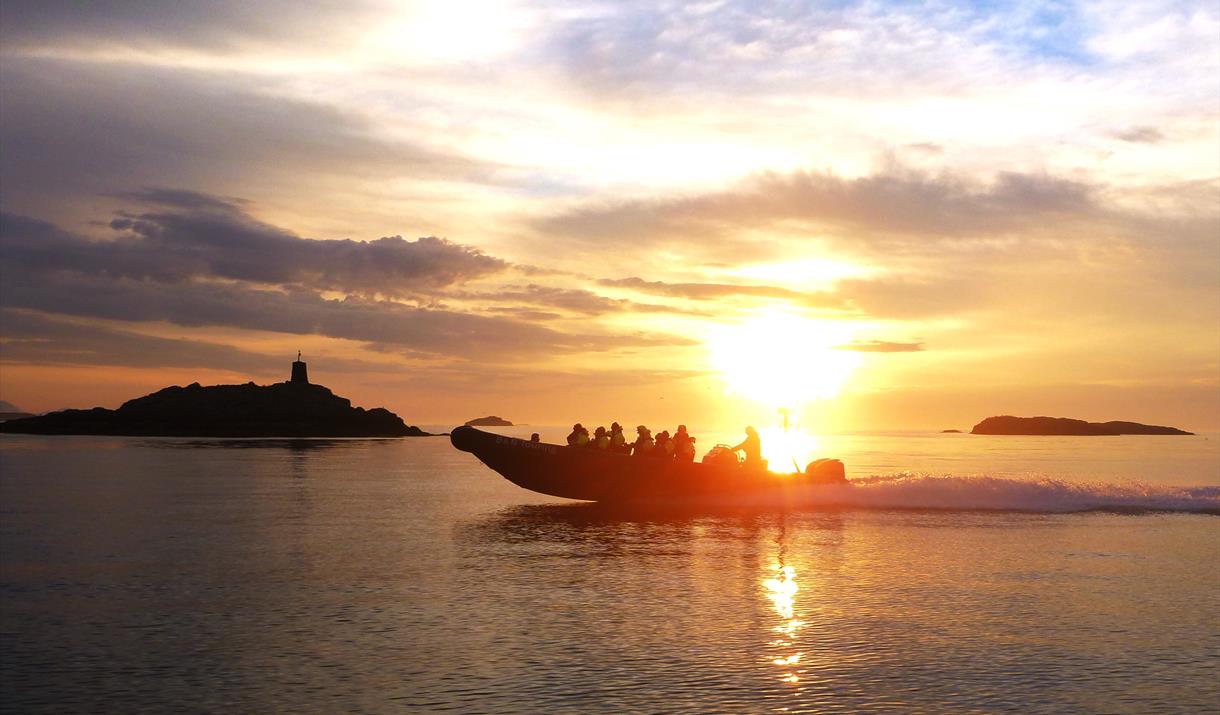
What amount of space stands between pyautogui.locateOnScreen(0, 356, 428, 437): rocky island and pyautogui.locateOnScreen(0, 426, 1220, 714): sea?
117 m

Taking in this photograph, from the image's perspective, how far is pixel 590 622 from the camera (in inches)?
579

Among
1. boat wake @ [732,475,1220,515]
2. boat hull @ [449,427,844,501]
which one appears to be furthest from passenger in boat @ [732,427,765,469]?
boat wake @ [732,475,1220,515]

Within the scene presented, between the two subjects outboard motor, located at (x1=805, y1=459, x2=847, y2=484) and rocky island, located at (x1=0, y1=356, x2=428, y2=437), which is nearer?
outboard motor, located at (x1=805, y1=459, x2=847, y2=484)

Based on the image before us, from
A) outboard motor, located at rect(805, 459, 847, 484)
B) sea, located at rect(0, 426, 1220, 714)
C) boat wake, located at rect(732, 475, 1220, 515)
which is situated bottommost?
sea, located at rect(0, 426, 1220, 714)

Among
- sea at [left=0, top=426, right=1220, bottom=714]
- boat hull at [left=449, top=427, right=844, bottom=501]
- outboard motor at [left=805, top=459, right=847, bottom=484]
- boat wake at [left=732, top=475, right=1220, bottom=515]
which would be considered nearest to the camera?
sea at [left=0, top=426, right=1220, bottom=714]

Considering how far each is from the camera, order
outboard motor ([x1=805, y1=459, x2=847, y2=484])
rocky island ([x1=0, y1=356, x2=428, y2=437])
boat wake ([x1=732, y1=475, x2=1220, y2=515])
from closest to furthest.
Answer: boat wake ([x1=732, y1=475, x2=1220, y2=515])
outboard motor ([x1=805, y1=459, x2=847, y2=484])
rocky island ([x1=0, y1=356, x2=428, y2=437])

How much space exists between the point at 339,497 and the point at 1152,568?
30161mm

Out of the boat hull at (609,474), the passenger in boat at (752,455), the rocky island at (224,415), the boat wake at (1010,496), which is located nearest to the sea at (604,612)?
the boat hull at (609,474)

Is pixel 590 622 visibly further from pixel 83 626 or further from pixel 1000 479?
pixel 1000 479

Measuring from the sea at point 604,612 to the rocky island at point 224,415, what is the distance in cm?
11746

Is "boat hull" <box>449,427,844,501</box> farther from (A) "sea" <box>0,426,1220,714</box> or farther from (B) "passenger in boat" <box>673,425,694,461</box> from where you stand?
(A) "sea" <box>0,426,1220,714</box>

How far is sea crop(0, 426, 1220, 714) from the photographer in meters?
10.9

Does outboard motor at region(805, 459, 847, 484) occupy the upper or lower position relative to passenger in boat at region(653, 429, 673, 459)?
lower

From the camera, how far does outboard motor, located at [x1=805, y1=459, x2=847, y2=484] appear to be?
35719mm
